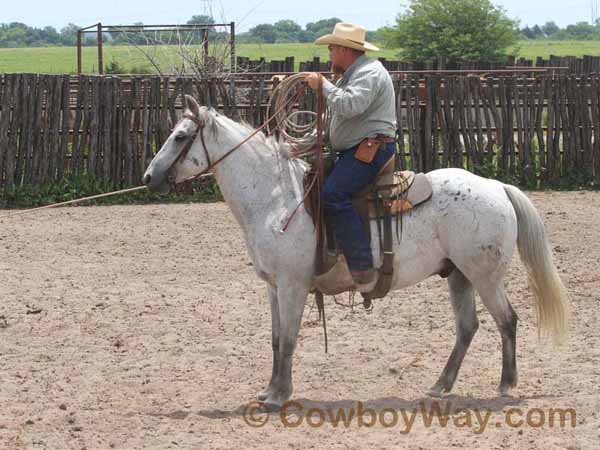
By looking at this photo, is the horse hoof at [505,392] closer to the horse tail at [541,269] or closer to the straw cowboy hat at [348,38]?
the horse tail at [541,269]

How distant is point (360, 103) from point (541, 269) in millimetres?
1583

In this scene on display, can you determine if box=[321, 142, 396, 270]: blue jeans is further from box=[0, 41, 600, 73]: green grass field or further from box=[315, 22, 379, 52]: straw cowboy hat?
box=[0, 41, 600, 73]: green grass field

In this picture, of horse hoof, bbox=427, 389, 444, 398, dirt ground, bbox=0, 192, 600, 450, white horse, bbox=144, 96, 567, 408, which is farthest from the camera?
horse hoof, bbox=427, 389, 444, 398

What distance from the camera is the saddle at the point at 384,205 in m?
6.45

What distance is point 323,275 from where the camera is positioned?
21.5 ft

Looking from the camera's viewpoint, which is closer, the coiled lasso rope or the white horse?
the white horse

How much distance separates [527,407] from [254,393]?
1698mm

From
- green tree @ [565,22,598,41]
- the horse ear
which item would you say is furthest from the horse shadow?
green tree @ [565,22,598,41]

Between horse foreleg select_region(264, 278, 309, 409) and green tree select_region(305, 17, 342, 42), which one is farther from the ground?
green tree select_region(305, 17, 342, 42)

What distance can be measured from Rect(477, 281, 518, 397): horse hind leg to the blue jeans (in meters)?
0.79

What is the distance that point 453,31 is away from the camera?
161 feet

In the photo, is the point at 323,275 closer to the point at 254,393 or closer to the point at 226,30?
the point at 254,393

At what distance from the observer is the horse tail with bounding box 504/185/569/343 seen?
261 inches

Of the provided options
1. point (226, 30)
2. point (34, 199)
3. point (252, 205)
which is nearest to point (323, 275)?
point (252, 205)
